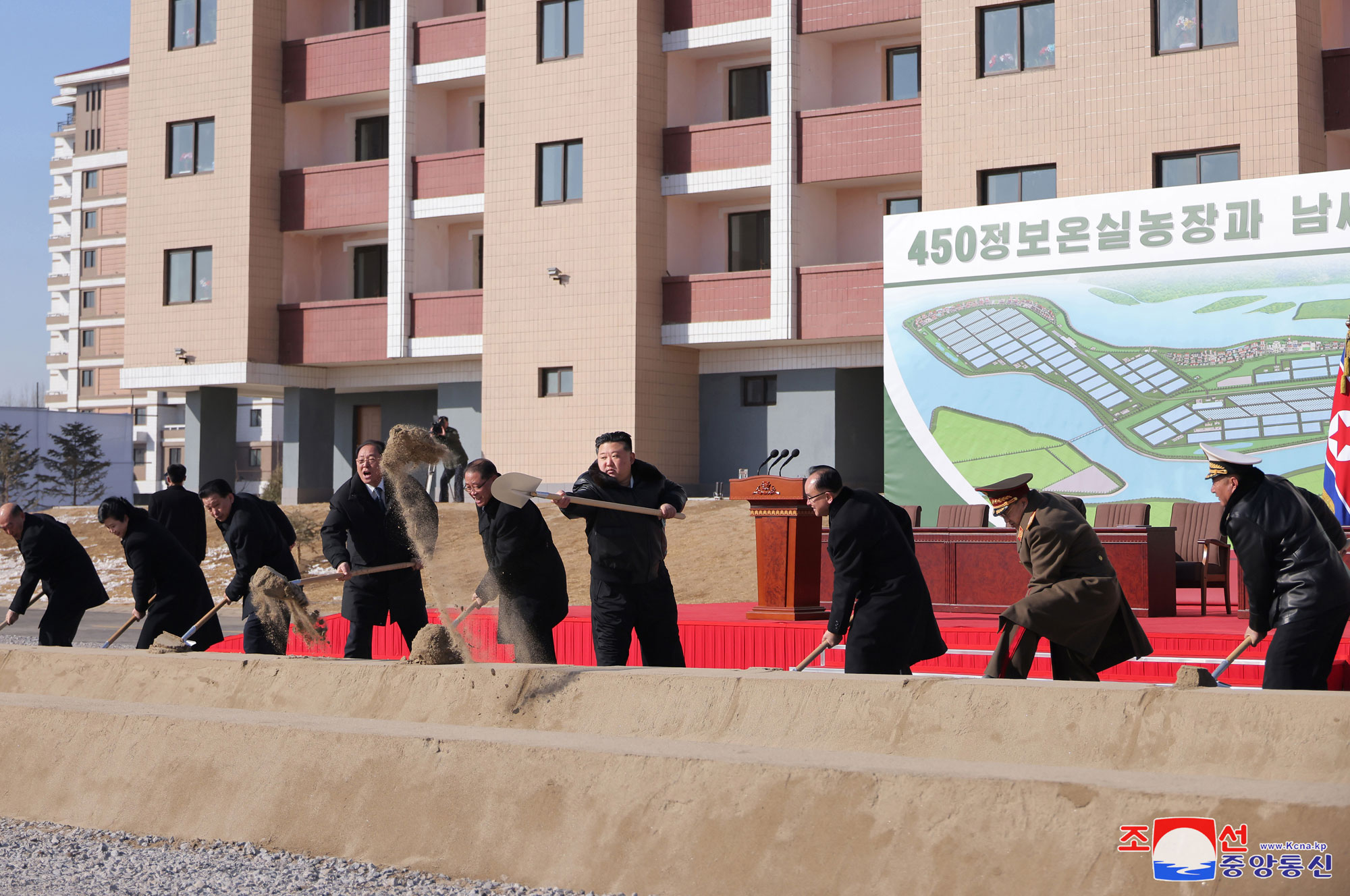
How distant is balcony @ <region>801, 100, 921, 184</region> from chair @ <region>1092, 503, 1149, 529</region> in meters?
11.2

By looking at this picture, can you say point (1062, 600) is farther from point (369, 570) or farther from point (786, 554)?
point (786, 554)

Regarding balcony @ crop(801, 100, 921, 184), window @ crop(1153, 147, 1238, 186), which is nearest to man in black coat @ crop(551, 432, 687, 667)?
window @ crop(1153, 147, 1238, 186)

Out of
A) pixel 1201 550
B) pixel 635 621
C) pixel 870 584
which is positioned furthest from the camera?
pixel 1201 550

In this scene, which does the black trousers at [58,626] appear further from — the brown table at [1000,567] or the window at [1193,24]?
the window at [1193,24]

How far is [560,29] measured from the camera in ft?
96.1

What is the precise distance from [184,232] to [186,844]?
91.4 feet

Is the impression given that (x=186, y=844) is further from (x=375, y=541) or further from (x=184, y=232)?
(x=184, y=232)

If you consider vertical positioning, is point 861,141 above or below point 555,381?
above

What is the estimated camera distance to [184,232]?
3275 cm

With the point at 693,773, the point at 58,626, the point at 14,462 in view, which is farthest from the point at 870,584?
the point at 14,462

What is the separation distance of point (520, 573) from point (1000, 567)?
6.87 metres

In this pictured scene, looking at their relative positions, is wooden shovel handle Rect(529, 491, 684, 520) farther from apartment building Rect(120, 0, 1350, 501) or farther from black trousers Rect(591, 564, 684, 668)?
apartment building Rect(120, 0, 1350, 501)

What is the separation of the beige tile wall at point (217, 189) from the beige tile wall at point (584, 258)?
5.49m

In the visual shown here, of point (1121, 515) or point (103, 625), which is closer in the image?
point (1121, 515)
